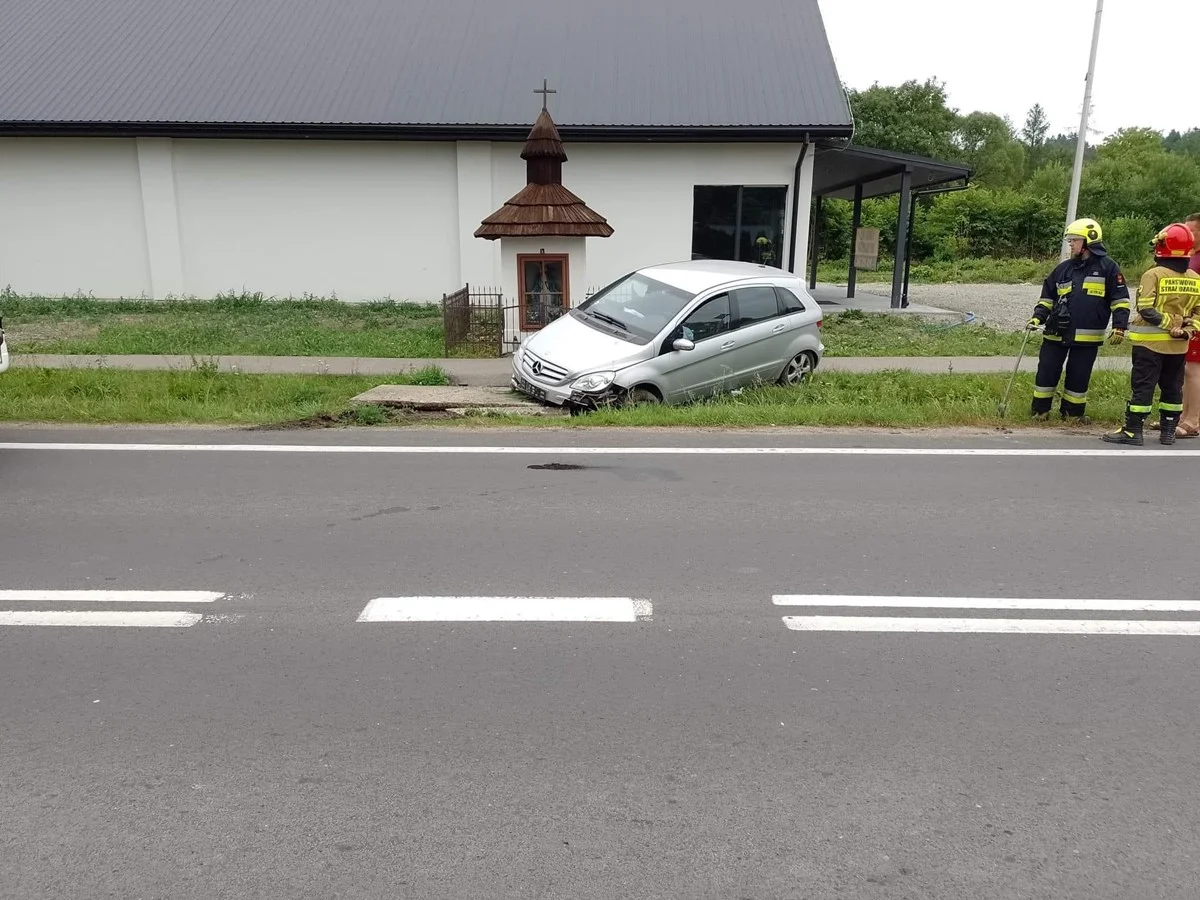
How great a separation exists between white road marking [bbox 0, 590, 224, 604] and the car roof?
6.86 meters

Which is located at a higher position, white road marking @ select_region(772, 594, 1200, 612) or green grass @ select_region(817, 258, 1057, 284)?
green grass @ select_region(817, 258, 1057, 284)

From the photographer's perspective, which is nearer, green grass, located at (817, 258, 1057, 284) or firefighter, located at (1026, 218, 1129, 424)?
firefighter, located at (1026, 218, 1129, 424)

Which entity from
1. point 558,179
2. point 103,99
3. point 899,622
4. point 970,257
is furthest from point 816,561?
point 970,257

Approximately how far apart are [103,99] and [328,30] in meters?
5.56

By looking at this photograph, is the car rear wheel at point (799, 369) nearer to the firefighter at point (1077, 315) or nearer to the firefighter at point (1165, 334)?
the firefighter at point (1077, 315)

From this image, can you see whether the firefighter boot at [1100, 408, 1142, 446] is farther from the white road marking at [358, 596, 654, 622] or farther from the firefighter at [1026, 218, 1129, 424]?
the white road marking at [358, 596, 654, 622]

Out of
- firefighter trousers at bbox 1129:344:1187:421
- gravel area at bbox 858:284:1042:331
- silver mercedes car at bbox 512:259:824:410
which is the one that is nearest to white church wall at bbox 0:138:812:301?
gravel area at bbox 858:284:1042:331

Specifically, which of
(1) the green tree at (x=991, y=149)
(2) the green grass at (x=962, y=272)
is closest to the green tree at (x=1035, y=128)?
(1) the green tree at (x=991, y=149)

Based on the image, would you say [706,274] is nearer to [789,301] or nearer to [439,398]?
[789,301]

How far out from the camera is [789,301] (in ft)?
35.7

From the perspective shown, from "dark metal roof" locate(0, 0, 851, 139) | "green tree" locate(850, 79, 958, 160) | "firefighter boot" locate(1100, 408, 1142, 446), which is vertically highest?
"green tree" locate(850, 79, 958, 160)

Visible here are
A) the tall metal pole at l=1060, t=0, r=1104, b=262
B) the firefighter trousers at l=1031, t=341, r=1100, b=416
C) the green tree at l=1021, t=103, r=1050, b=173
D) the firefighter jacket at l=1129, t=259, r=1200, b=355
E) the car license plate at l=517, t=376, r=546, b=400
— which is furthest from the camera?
the green tree at l=1021, t=103, r=1050, b=173

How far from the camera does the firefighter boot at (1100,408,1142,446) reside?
8008 millimetres

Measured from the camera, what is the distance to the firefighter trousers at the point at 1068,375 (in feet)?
28.6
